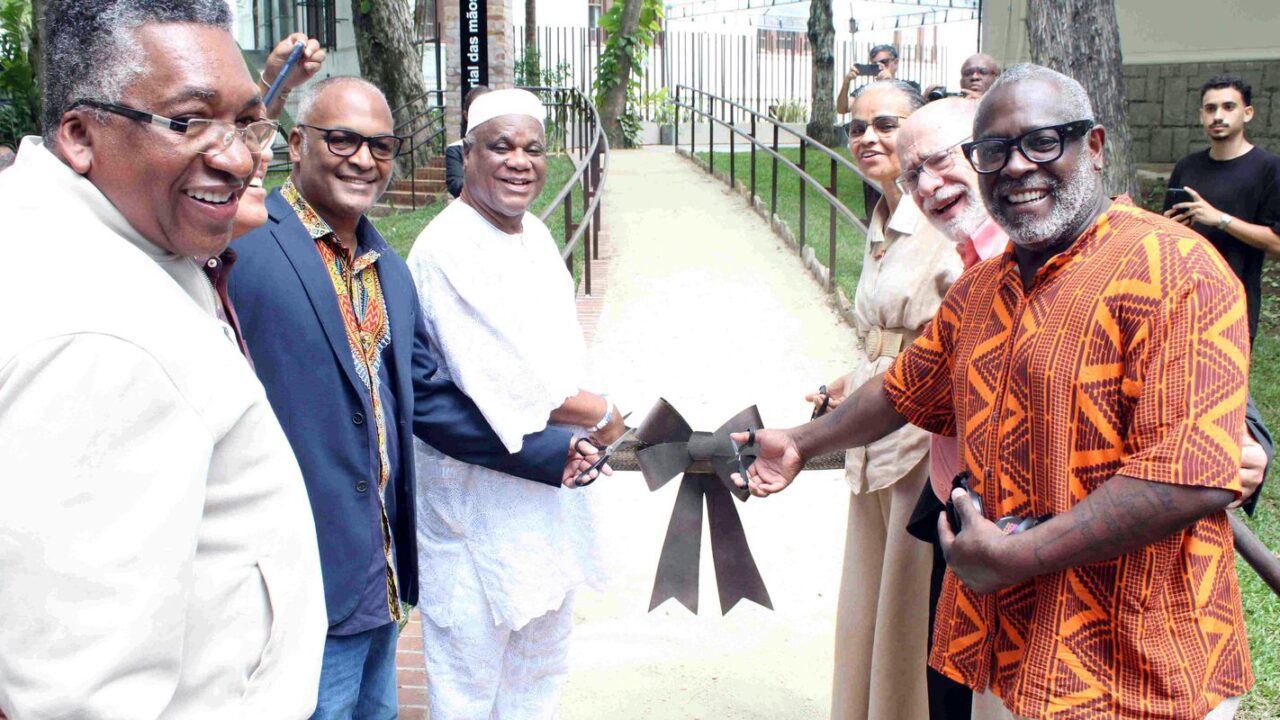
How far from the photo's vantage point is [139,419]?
4.58 ft

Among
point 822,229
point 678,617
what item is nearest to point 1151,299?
point 678,617

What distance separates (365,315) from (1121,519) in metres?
1.65

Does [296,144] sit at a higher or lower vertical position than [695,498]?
higher

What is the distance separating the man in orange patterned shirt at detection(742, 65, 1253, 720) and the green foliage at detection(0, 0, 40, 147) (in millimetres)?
13666

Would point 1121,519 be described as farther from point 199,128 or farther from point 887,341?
point 199,128

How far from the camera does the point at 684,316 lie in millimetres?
9500

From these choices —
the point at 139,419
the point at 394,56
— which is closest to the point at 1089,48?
the point at 394,56

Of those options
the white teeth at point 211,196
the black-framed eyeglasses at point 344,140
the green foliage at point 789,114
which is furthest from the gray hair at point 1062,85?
the green foliage at point 789,114

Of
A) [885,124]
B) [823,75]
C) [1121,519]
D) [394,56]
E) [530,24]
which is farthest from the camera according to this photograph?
[530,24]

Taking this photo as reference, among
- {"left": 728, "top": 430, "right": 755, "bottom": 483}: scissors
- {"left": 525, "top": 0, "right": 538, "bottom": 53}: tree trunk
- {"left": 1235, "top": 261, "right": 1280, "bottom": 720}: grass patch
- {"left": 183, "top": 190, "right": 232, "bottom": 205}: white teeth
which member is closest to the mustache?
{"left": 728, "top": 430, "right": 755, "bottom": 483}: scissors

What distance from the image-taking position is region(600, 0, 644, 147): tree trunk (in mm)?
21750

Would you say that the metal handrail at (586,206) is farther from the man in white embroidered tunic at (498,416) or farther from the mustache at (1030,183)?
the mustache at (1030,183)

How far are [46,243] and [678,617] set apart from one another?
376cm

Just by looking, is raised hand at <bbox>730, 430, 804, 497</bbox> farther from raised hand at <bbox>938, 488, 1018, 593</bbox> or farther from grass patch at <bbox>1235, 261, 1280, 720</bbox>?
grass patch at <bbox>1235, 261, 1280, 720</bbox>
